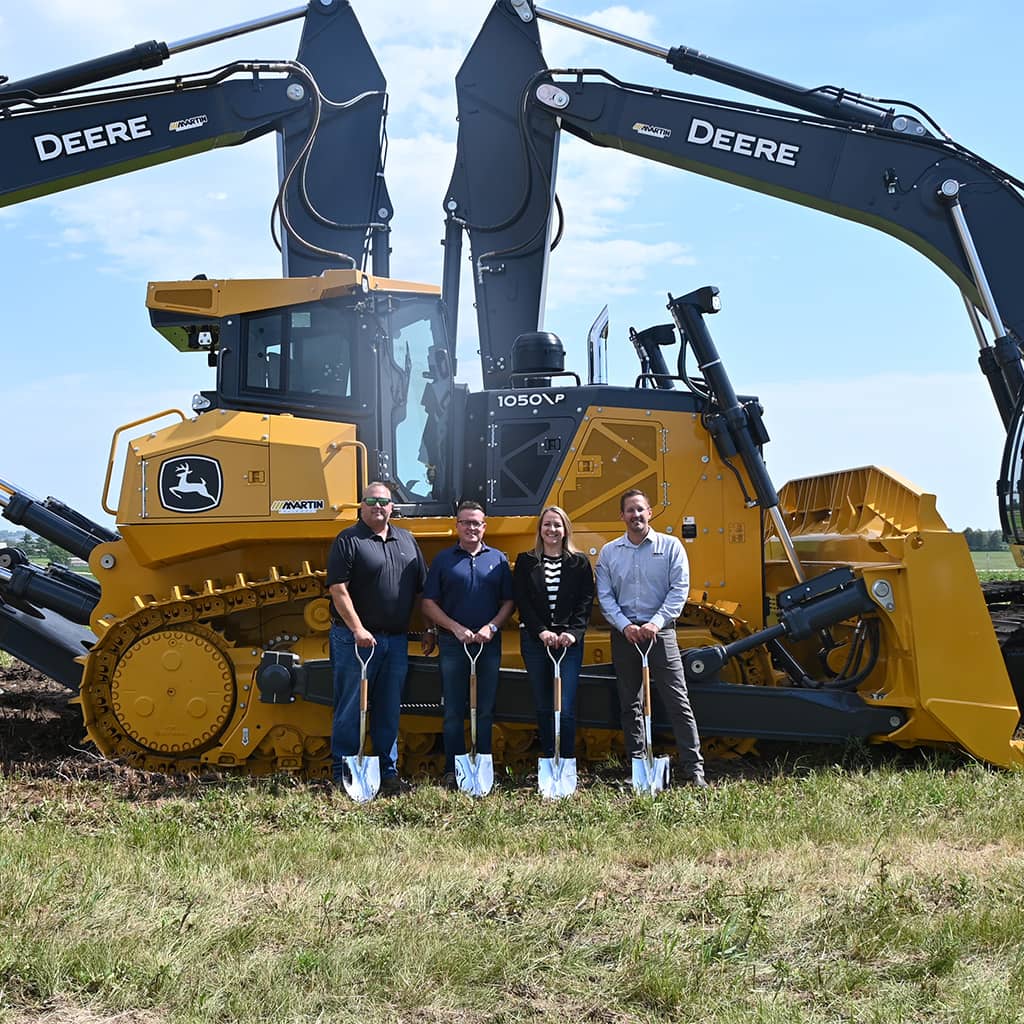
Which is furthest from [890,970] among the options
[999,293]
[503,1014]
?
[999,293]

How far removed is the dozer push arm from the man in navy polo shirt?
10.4ft

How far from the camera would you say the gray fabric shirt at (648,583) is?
7074 mm

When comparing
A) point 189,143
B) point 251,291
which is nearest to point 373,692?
point 251,291

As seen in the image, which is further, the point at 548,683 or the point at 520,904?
the point at 548,683

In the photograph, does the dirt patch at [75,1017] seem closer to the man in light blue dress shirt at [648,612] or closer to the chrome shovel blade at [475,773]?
the chrome shovel blade at [475,773]

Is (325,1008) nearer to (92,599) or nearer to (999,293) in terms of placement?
(92,599)

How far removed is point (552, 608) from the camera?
7121 millimetres

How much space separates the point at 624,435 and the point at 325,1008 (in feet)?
16.8

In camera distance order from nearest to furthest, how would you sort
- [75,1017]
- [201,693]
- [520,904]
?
[75,1017], [520,904], [201,693]

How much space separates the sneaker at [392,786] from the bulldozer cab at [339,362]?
191 centimetres

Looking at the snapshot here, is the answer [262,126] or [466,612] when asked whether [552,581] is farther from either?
[262,126]

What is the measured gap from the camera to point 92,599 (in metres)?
8.48

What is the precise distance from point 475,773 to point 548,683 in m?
0.77

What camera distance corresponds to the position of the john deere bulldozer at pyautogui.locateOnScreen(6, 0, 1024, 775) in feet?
24.2
